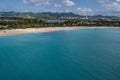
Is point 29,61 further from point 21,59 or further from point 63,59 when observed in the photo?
point 63,59

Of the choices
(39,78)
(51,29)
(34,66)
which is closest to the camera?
(39,78)

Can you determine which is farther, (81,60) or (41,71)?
(81,60)

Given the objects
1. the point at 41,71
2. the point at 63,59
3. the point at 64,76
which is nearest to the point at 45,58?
the point at 63,59

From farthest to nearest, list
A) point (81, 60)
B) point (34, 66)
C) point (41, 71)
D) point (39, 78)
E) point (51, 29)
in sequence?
point (51, 29) → point (81, 60) → point (34, 66) → point (41, 71) → point (39, 78)

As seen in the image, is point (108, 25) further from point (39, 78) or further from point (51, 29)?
point (39, 78)

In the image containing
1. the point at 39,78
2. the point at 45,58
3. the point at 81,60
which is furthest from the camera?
the point at 45,58

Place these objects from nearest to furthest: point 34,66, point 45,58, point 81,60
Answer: point 34,66
point 81,60
point 45,58

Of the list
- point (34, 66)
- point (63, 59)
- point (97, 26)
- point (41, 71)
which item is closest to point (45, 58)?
point (63, 59)

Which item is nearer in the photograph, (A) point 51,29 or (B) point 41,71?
(B) point 41,71
